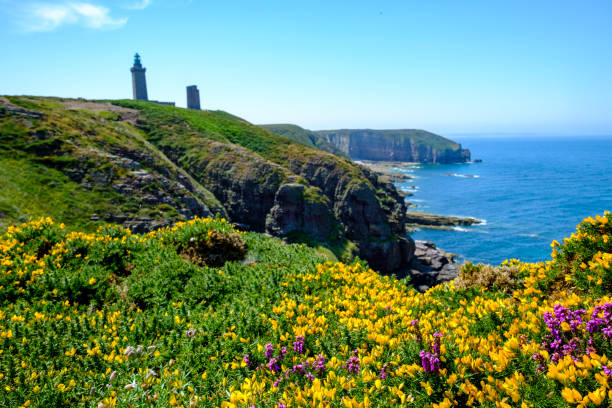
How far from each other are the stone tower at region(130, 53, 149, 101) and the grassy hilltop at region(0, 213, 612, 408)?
139333 millimetres

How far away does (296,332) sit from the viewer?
5.69m

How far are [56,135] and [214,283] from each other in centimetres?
4674

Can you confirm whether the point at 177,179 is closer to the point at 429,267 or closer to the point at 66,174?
the point at 66,174

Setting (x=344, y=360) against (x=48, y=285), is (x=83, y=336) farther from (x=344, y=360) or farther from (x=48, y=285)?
(x=344, y=360)

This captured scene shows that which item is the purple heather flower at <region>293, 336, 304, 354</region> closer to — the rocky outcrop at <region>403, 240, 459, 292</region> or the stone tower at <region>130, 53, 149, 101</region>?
the rocky outcrop at <region>403, 240, 459, 292</region>

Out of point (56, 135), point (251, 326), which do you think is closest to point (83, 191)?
point (56, 135)

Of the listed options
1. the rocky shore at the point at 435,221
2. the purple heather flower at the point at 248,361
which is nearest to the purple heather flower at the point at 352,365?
the purple heather flower at the point at 248,361

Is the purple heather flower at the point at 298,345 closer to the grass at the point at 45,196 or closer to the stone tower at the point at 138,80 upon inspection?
the grass at the point at 45,196

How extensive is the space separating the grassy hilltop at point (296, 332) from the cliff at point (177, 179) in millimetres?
25584

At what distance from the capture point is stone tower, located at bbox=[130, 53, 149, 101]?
12825 centimetres

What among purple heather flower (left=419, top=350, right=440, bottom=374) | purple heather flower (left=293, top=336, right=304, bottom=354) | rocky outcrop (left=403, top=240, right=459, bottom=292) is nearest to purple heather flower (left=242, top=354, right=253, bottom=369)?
purple heather flower (left=293, top=336, right=304, bottom=354)

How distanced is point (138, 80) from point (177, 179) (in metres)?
96.7

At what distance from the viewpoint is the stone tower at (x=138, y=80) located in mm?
128250

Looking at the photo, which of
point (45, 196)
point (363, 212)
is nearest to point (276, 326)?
point (45, 196)
